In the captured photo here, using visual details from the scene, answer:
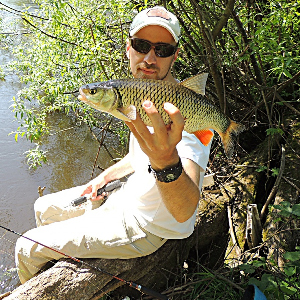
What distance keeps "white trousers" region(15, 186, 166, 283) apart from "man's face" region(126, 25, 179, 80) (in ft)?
3.57

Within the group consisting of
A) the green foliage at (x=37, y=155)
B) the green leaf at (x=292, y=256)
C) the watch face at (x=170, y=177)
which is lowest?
the green foliage at (x=37, y=155)

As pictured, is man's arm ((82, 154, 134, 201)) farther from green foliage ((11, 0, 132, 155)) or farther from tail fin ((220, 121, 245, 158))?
green foliage ((11, 0, 132, 155))

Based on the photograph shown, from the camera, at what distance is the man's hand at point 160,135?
1.78 m

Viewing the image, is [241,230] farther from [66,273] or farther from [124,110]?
[124,110]

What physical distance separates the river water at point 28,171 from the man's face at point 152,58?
8.82 feet

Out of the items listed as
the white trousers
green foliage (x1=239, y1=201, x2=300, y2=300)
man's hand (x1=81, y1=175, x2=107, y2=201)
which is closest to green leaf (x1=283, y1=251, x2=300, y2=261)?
green foliage (x1=239, y1=201, x2=300, y2=300)

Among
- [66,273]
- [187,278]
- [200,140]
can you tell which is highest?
[200,140]

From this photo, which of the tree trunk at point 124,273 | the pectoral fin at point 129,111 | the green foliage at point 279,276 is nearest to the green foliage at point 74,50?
the tree trunk at point 124,273

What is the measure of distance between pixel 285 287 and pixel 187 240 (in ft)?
3.10

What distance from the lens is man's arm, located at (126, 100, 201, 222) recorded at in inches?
70.8

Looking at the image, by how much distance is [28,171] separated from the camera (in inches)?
239

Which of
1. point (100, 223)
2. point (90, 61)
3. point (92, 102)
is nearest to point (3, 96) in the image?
point (90, 61)

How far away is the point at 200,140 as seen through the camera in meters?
2.28

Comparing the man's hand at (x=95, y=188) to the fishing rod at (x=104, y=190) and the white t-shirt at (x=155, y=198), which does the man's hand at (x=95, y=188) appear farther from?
the white t-shirt at (x=155, y=198)
